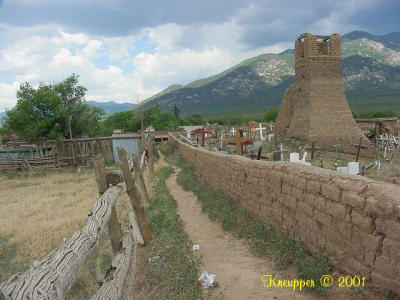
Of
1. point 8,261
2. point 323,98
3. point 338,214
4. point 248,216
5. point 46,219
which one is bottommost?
point 46,219

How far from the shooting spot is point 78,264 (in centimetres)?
283

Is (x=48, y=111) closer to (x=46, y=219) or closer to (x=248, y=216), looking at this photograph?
(x=46, y=219)

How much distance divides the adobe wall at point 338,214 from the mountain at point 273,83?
247 feet

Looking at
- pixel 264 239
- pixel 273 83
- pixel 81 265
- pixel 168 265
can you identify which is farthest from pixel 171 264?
pixel 273 83

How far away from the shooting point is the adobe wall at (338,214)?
3.23 metres

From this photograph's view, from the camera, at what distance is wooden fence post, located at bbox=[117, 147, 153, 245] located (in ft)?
21.0

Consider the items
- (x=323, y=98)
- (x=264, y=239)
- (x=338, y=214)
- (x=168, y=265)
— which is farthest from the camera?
(x=323, y=98)

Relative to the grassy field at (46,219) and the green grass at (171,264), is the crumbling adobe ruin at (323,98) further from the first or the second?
the green grass at (171,264)

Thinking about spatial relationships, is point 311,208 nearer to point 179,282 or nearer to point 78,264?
point 179,282

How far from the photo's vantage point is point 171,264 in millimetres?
5293

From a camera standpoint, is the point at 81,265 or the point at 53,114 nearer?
the point at 81,265

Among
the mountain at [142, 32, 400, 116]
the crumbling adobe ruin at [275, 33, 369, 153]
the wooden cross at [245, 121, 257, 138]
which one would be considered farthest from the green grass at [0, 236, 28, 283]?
the mountain at [142, 32, 400, 116]

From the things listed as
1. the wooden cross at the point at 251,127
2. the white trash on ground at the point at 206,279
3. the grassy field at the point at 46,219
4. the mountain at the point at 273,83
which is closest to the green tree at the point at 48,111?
the grassy field at the point at 46,219

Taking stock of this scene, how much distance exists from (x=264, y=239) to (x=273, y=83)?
405 feet
